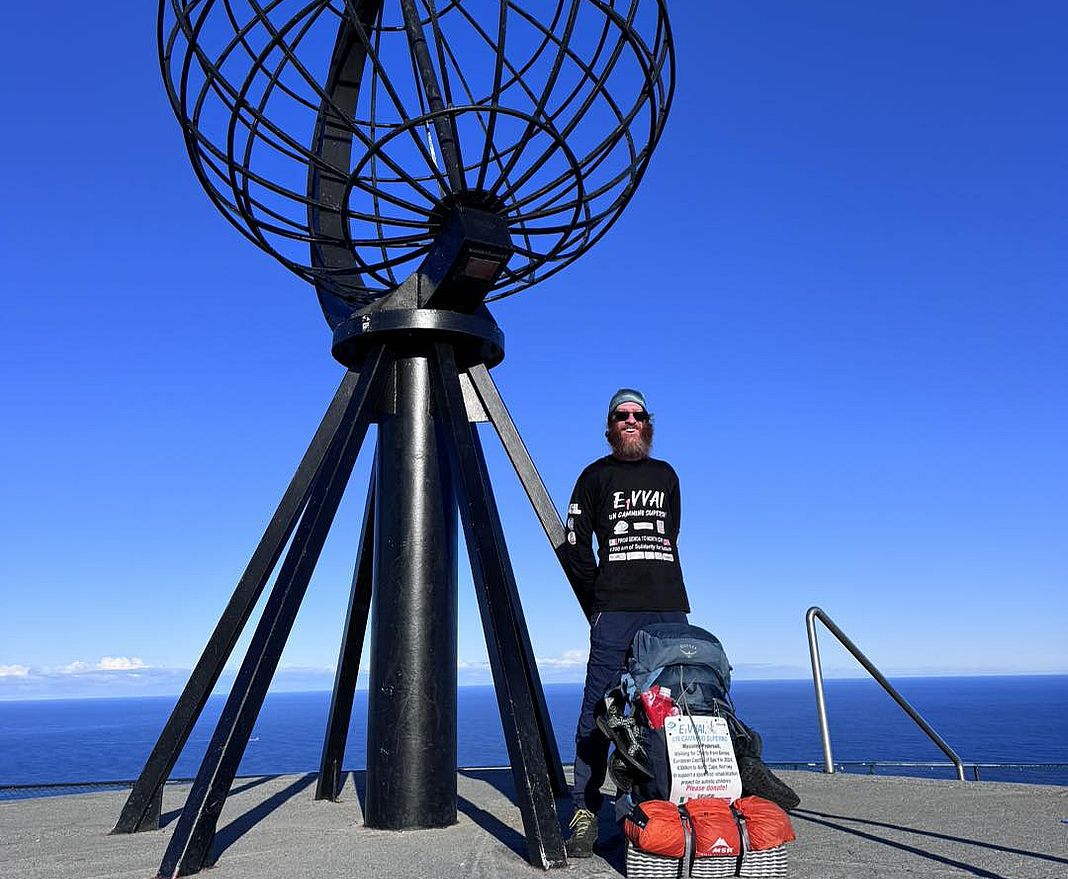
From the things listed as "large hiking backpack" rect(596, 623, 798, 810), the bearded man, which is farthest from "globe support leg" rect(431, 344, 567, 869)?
"large hiking backpack" rect(596, 623, 798, 810)

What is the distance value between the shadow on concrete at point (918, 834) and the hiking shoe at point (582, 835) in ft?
4.17

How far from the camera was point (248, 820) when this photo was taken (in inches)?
191

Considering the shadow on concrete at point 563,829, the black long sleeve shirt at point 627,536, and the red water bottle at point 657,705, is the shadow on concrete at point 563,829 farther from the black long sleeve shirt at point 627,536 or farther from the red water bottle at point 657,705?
the black long sleeve shirt at point 627,536

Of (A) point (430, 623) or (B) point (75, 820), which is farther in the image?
(B) point (75, 820)

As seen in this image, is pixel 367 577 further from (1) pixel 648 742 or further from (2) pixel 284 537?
(1) pixel 648 742

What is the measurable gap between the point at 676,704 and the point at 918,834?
5.00 feet

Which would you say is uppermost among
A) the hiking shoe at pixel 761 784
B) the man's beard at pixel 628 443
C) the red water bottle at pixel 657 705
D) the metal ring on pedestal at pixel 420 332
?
the metal ring on pedestal at pixel 420 332

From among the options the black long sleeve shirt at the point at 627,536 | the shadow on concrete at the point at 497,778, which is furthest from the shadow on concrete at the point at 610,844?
the shadow on concrete at the point at 497,778

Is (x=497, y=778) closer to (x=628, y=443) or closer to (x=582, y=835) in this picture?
(x=582, y=835)

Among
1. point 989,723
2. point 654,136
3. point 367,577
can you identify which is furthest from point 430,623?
point 989,723

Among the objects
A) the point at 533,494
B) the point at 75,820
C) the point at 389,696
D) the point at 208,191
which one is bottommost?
the point at 75,820

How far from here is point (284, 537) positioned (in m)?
4.89

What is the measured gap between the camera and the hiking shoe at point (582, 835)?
3.80 meters

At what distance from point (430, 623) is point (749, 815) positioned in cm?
202
